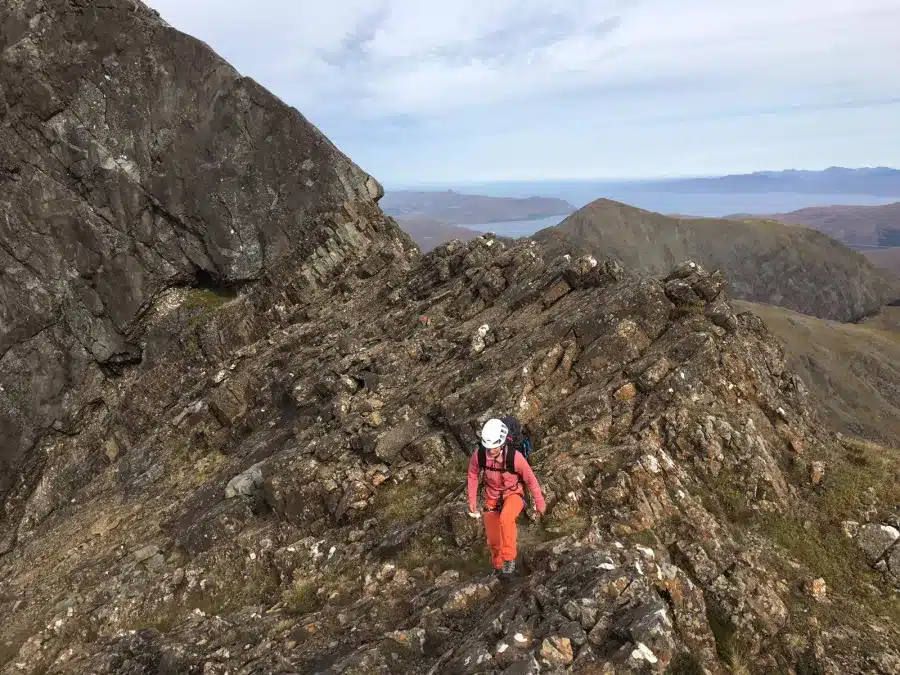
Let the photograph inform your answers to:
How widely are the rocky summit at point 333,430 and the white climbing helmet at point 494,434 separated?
294 centimetres

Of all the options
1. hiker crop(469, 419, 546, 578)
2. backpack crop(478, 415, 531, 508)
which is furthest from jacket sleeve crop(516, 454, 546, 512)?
backpack crop(478, 415, 531, 508)

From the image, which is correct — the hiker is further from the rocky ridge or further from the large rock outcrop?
the large rock outcrop

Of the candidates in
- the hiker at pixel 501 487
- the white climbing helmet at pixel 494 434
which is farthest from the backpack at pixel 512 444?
the white climbing helmet at pixel 494 434

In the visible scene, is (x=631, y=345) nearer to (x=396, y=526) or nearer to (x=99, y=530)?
(x=396, y=526)

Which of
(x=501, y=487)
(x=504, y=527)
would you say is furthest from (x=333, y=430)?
(x=504, y=527)

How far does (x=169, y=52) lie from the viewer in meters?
39.0

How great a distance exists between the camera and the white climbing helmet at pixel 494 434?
11.6 meters

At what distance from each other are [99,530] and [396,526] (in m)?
18.3

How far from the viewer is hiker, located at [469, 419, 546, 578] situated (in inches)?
463

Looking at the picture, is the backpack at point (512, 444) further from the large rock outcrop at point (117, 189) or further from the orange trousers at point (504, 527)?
the large rock outcrop at point (117, 189)

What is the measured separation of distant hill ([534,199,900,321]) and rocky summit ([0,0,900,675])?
448 feet

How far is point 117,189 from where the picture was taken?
39156 mm

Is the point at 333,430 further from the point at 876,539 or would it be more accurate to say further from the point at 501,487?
the point at 876,539

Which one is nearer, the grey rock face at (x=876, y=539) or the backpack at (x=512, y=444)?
the backpack at (x=512, y=444)
